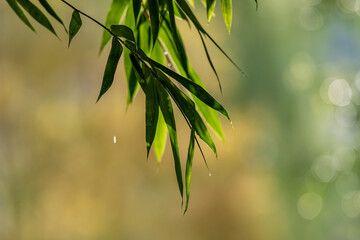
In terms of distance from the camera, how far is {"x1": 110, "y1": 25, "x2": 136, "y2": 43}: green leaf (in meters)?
0.91

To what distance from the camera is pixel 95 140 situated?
18.7ft

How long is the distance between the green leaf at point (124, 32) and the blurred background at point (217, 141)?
15.1ft

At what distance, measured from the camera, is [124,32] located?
0.92 metres

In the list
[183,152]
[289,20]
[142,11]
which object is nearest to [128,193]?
[183,152]

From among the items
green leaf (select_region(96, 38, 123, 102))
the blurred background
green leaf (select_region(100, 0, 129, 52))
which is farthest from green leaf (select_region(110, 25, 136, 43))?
the blurred background

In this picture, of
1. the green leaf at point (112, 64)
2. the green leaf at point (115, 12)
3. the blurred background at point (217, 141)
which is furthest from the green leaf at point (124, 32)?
the blurred background at point (217, 141)

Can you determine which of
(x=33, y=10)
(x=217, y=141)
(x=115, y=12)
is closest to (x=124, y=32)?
(x=33, y=10)

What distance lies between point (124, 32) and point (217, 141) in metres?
5.09

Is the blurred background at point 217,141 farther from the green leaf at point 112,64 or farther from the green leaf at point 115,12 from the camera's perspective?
the green leaf at point 112,64

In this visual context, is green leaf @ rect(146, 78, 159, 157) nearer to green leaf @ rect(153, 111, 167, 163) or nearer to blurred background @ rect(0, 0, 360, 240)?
green leaf @ rect(153, 111, 167, 163)

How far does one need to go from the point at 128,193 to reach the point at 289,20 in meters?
2.59

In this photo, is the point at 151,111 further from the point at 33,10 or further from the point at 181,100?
the point at 33,10

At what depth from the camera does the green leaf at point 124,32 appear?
3.00ft

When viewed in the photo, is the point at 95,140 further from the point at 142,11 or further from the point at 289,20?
the point at 142,11
